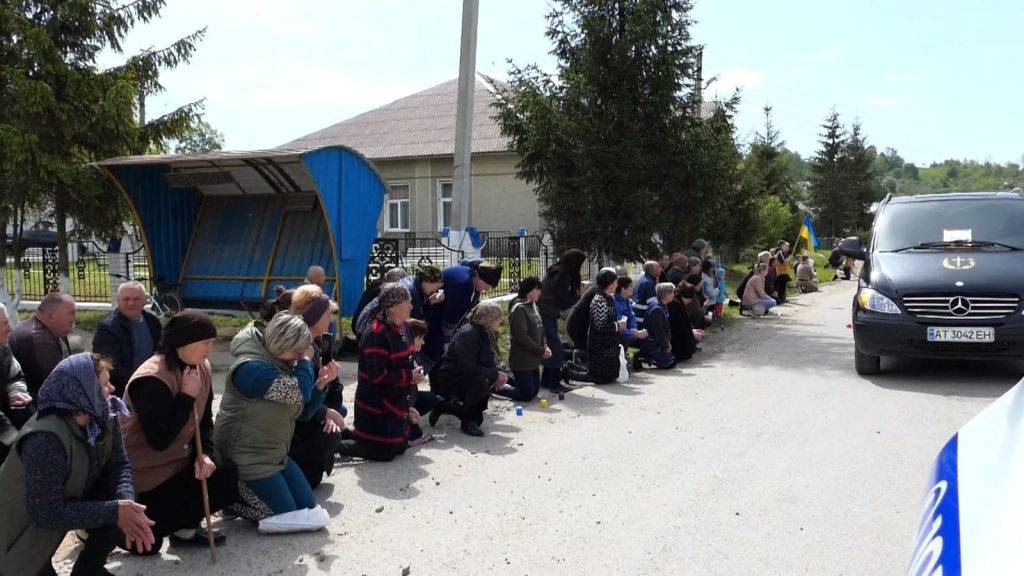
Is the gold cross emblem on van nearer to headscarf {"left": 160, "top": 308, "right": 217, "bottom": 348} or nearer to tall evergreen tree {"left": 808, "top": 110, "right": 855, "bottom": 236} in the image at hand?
headscarf {"left": 160, "top": 308, "right": 217, "bottom": 348}

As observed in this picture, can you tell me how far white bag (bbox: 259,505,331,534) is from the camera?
16.8ft

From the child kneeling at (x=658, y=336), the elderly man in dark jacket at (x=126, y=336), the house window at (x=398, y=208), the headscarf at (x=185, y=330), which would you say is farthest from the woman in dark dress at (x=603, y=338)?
the house window at (x=398, y=208)

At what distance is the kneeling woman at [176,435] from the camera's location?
15.2 feet

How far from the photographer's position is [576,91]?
15094 millimetres

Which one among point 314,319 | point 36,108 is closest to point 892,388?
point 314,319

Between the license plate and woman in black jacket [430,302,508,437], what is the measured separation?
4.81 m

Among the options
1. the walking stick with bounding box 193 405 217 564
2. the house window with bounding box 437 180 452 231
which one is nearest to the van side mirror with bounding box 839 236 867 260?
the walking stick with bounding box 193 405 217 564

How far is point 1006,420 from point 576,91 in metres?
13.2

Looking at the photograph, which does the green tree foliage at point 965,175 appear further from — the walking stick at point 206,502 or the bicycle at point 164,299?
the walking stick at point 206,502

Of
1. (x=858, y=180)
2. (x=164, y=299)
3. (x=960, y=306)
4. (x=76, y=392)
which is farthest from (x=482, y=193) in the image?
(x=858, y=180)

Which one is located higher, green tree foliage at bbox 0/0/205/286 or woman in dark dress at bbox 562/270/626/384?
green tree foliage at bbox 0/0/205/286

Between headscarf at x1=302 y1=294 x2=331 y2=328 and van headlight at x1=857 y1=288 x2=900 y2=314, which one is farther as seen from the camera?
van headlight at x1=857 y1=288 x2=900 y2=314

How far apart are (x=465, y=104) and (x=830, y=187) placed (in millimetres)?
50446

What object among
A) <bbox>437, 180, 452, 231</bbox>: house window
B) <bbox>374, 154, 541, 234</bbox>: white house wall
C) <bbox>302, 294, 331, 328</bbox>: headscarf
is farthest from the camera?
<bbox>437, 180, 452, 231</bbox>: house window
